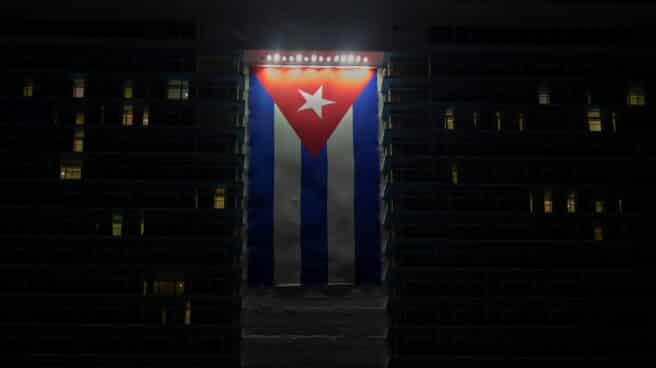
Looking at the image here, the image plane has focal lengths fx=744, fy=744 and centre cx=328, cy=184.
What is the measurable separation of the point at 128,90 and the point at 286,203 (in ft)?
12.7

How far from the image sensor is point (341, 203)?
15188 mm

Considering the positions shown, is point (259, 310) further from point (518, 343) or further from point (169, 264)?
point (518, 343)

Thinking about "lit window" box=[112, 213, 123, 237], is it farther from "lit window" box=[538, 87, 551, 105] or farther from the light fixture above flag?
"lit window" box=[538, 87, 551, 105]

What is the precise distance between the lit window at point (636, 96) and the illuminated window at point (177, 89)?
29.5 ft

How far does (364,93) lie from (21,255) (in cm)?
749

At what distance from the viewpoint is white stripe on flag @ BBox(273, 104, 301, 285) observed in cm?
1480

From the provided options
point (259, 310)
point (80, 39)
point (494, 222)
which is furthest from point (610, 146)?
point (80, 39)

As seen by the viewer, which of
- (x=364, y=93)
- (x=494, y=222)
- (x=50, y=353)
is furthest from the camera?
(x=364, y=93)

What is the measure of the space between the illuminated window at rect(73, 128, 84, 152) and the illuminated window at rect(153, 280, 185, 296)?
310 centimetres

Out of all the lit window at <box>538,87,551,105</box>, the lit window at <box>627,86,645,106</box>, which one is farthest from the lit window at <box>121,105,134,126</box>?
the lit window at <box>627,86,645,106</box>

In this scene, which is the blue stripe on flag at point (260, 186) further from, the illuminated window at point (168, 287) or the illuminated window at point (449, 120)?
the illuminated window at point (449, 120)

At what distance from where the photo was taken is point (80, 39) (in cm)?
1488

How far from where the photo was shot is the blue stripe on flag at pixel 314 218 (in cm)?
1484

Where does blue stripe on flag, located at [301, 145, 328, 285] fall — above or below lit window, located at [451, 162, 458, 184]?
below
